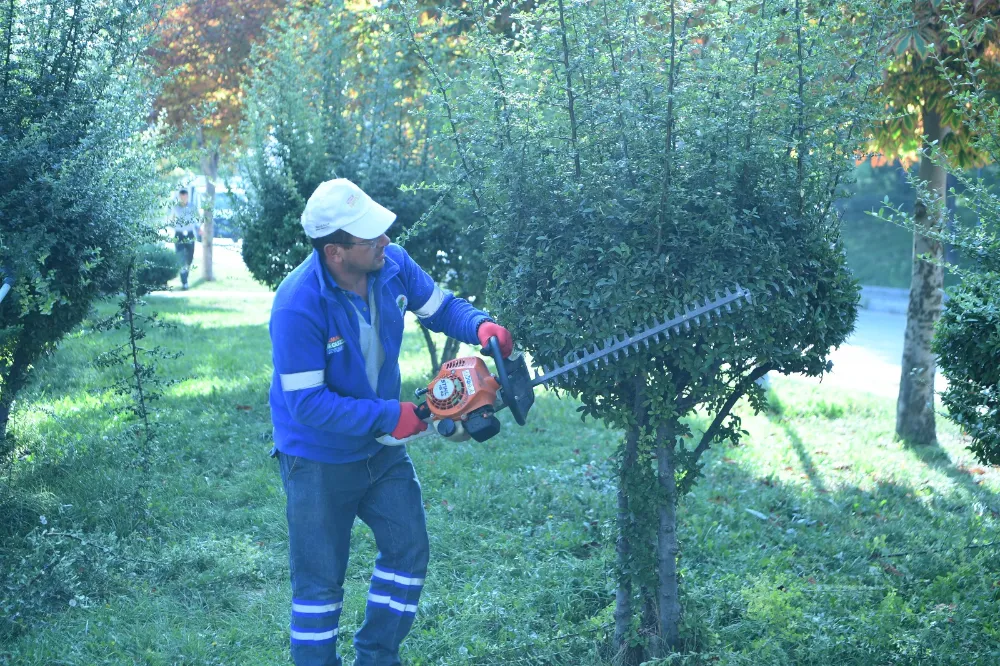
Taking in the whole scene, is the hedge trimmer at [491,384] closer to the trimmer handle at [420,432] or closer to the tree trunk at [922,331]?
the trimmer handle at [420,432]

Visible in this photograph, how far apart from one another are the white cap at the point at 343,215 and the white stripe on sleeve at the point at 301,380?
0.53 m

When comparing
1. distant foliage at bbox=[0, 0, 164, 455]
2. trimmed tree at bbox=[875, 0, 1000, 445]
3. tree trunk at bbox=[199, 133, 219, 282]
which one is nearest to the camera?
distant foliage at bbox=[0, 0, 164, 455]

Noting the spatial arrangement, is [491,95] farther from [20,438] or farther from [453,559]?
[20,438]

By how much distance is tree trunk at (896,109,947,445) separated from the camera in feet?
24.6

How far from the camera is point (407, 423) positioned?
360cm

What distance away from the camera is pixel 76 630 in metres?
4.53

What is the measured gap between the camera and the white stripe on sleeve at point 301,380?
3.48 meters

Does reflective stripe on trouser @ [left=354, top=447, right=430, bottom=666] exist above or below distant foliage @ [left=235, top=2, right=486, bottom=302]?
below

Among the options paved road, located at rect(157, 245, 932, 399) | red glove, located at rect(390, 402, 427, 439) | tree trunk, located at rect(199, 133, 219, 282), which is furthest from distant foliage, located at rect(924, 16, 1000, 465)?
tree trunk, located at rect(199, 133, 219, 282)

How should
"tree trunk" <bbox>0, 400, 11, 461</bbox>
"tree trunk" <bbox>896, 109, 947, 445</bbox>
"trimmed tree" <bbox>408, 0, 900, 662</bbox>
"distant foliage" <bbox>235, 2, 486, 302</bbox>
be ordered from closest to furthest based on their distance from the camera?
1. "trimmed tree" <bbox>408, 0, 900, 662</bbox>
2. "tree trunk" <bbox>0, 400, 11, 461</bbox>
3. "tree trunk" <bbox>896, 109, 947, 445</bbox>
4. "distant foliage" <bbox>235, 2, 486, 302</bbox>

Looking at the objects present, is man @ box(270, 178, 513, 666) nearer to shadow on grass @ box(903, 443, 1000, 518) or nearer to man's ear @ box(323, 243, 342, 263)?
man's ear @ box(323, 243, 342, 263)

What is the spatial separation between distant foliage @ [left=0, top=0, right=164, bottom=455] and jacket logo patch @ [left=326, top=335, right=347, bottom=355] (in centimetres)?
214

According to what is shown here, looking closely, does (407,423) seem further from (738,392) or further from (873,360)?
(873,360)

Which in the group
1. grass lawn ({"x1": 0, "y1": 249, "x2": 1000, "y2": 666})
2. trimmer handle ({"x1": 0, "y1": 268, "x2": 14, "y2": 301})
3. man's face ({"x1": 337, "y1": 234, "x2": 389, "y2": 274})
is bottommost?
grass lawn ({"x1": 0, "y1": 249, "x2": 1000, "y2": 666})
